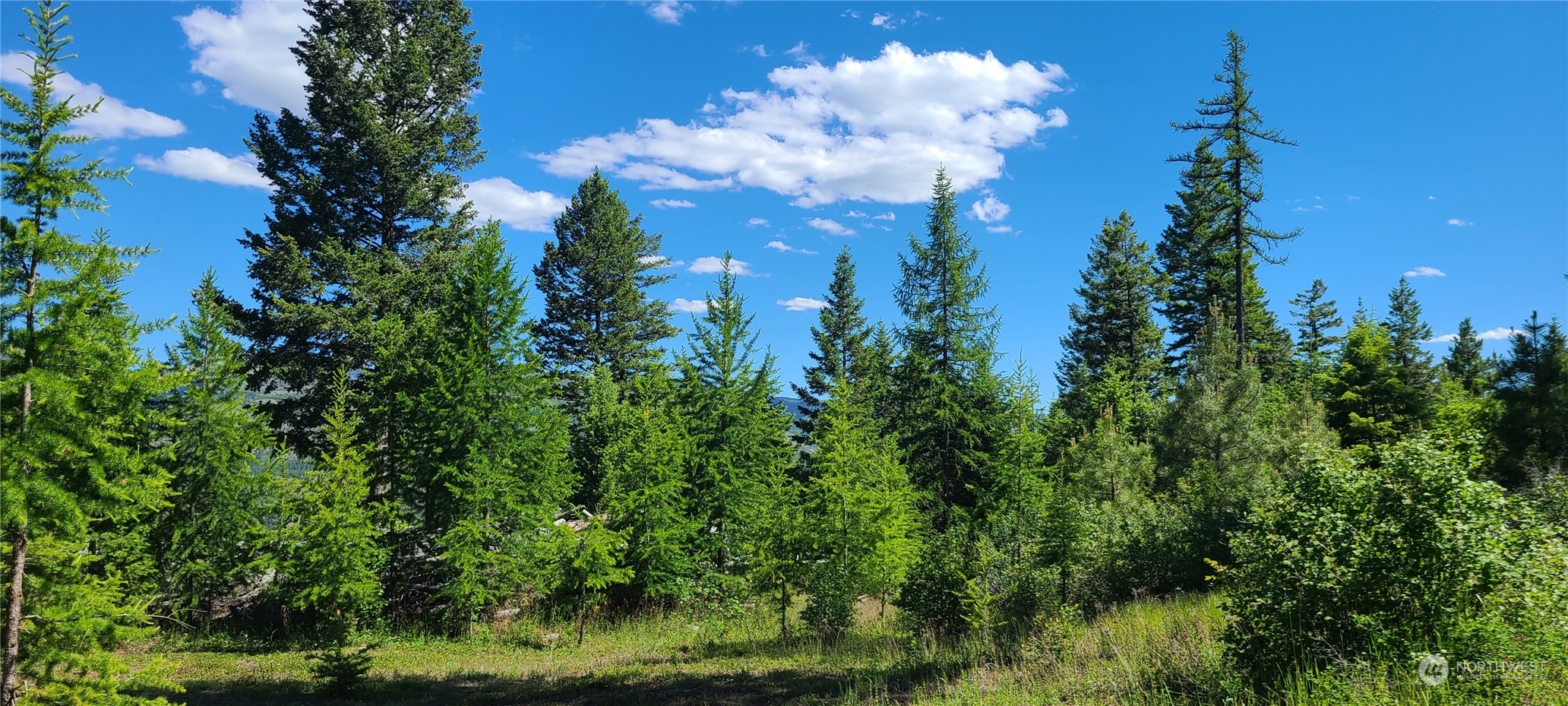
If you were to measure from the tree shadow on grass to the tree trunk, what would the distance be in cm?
365

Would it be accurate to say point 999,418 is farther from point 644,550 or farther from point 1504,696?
point 1504,696

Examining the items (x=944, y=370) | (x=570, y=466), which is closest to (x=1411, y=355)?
(x=944, y=370)

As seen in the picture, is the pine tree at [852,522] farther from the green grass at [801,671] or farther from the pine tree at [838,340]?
the pine tree at [838,340]

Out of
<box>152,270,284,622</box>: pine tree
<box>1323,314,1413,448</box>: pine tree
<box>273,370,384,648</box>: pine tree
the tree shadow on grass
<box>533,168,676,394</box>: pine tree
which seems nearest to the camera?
the tree shadow on grass

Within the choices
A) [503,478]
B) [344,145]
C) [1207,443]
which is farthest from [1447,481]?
[344,145]

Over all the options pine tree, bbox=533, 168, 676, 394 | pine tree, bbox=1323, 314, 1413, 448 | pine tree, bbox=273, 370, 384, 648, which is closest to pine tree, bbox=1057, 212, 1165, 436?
pine tree, bbox=1323, 314, 1413, 448

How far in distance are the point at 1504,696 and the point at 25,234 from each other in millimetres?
13582

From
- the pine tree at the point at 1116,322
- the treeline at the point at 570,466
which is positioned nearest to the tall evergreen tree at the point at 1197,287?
the pine tree at the point at 1116,322

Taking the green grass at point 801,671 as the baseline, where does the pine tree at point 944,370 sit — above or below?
above

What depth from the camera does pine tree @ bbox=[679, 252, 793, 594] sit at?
71.5 ft

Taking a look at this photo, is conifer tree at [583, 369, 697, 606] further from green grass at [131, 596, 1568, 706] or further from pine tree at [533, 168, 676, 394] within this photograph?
pine tree at [533, 168, 676, 394]

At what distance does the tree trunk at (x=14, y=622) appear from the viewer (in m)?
6.71

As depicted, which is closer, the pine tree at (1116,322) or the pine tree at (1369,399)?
the pine tree at (1369,399)

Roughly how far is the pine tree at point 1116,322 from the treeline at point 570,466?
32.6 ft
